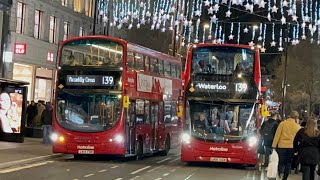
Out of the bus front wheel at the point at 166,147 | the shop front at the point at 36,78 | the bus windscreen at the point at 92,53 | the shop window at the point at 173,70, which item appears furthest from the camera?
the shop front at the point at 36,78

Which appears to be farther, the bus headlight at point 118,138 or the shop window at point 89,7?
the shop window at point 89,7

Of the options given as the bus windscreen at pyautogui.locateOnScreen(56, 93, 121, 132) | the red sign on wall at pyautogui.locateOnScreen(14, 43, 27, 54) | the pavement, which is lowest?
the pavement

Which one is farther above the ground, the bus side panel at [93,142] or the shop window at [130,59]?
the shop window at [130,59]

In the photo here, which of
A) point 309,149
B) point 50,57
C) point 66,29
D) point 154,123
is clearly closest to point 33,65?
point 50,57

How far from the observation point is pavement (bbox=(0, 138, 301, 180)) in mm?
16422

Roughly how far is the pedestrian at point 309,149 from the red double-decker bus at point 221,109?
304 inches

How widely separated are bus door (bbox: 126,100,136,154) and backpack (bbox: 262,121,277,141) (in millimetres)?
4856

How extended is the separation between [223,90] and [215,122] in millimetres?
1133

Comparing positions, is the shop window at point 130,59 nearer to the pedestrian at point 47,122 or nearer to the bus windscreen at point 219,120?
the bus windscreen at point 219,120

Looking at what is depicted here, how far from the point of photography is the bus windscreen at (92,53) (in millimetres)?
20922

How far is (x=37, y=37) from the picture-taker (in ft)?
119

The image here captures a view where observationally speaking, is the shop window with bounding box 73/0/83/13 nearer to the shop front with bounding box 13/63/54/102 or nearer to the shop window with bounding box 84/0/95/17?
the shop window with bounding box 84/0/95/17

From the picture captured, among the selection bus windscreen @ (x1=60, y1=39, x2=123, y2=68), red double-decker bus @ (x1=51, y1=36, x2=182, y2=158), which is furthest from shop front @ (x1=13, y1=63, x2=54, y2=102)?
red double-decker bus @ (x1=51, y1=36, x2=182, y2=158)

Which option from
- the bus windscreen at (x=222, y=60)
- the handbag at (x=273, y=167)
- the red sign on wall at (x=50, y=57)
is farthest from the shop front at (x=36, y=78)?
the handbag at (x=273, y=167)
